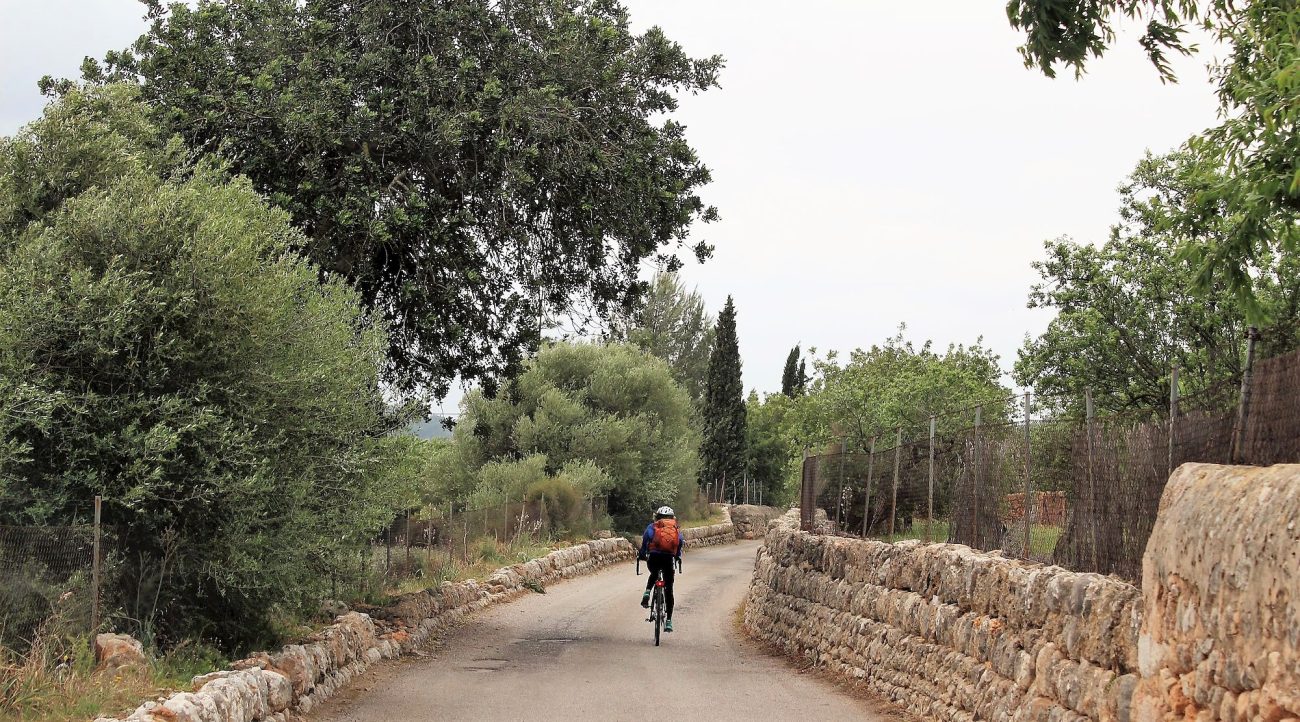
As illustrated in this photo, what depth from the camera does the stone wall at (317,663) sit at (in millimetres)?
9234

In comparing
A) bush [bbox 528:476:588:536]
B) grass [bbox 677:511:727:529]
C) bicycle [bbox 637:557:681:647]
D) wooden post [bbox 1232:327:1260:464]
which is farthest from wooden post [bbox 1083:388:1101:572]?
grass [bbox 677:511:727:529]

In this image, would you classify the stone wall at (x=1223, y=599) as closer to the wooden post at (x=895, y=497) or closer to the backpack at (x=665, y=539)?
the wooden post at (x=895, y=497)

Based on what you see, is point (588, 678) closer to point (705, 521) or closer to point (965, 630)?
point (965, 630)

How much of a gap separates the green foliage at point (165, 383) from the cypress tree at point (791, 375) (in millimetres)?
78116

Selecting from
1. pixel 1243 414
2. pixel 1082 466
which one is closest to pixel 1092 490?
pixel 1082 466

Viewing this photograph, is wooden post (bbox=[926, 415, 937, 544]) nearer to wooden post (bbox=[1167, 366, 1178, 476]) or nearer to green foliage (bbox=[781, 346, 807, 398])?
wooden post (bbox=[1167, 366, 1178, 476])

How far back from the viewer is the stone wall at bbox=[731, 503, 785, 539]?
202ft

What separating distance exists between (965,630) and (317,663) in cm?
666

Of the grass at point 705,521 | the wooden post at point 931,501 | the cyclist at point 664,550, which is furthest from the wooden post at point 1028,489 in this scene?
the grass at point 705,521

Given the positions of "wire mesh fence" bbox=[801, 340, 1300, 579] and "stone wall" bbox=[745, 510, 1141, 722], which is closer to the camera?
"wire mesh fence" bbox=[801, 340, 1300, 579]

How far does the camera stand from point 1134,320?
99.4 feet

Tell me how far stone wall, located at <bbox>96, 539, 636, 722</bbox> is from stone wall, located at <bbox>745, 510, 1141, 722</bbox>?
225 inches

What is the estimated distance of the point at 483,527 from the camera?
31141mm

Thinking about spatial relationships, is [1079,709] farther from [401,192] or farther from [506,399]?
[506,399]
